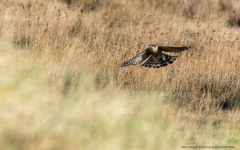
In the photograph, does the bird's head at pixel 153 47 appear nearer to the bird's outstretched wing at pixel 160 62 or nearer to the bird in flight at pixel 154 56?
the bird in flight at pixel 154 56

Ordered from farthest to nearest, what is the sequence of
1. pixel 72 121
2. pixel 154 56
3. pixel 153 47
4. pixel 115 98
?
pixel 154 56
pixel 153 47
pixel 115 98
pixel 72 121

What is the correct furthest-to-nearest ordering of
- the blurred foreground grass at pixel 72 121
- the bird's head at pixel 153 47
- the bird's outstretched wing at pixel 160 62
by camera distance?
the bird's outstretched wing at pixel 160 62 → the bird's head at pixel 153 47 → the blurred foreground grass at pixel 72 121

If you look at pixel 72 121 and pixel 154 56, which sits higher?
pixel 154 56

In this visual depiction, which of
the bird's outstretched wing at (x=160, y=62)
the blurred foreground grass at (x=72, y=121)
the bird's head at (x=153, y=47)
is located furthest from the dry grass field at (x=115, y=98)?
the bird's head at (x=153, y=47)

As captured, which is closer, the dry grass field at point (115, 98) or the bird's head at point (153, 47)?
the dry grass field at point (115, 98)

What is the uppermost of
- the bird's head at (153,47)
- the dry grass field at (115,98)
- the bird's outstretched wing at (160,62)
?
the bird's head at (153,47)

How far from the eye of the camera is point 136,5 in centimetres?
806

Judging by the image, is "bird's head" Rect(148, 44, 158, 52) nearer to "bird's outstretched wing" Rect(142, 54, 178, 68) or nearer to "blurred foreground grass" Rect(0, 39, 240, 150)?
"bird's outstretched wing" Rect(142, 54, 178, 68)

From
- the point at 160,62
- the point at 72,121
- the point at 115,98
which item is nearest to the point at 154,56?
the point at 160,62

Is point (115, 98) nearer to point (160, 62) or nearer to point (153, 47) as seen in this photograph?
point (153, 47)

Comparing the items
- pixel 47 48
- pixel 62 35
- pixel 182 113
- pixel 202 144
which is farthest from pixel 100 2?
pixel 202 144

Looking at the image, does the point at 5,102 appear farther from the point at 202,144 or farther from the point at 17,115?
the point at 202,144

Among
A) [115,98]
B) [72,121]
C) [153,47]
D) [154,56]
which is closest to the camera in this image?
[72,121]

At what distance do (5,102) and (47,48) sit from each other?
1660 millimetres
